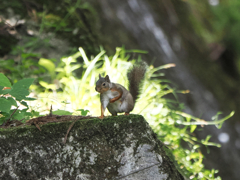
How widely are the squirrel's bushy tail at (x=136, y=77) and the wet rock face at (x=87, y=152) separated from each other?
1.28 feet

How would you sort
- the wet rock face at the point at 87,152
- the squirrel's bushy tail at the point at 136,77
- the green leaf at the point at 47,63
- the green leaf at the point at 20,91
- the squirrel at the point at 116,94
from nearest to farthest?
the wet rock face at the point at 87,152
the green leaf at the point at 20,91
the squirrel at the point at 116,94
the squirrel's bushy tail at the point at 136,77
the green leaf at the point at 47,63

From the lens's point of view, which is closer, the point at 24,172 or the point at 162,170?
the point at 24,172

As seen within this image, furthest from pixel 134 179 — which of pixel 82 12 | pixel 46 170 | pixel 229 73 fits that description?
pixel 229 73

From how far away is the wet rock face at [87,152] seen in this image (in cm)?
81

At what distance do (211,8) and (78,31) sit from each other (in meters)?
3.25

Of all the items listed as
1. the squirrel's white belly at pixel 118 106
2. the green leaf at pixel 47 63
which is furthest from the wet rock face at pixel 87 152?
the green leaf at pixel 47 63

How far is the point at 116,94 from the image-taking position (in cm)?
111

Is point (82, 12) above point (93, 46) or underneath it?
above

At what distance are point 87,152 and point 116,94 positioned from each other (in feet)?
1.10

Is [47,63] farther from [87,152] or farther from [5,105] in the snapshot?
[87,152]

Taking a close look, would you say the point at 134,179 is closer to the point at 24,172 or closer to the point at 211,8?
the point at 24,172

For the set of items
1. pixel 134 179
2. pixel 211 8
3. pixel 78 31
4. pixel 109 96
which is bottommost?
pixel 134 179

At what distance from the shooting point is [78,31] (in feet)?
9.90

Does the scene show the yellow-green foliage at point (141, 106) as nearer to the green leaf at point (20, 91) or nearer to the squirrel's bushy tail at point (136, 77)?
the squirrel's bushy tail at point (136, 77)
